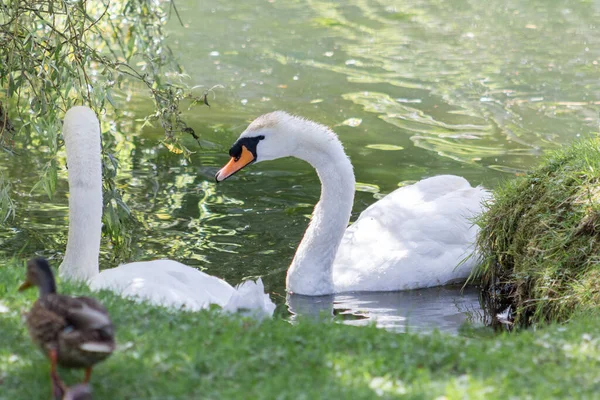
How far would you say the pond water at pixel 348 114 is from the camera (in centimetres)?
879

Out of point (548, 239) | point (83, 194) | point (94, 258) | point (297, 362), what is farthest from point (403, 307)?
point (297, 362)

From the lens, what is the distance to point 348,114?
14.2 meters

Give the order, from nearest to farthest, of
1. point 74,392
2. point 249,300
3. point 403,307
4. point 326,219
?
point 74,392
point 249,300
point 403,307
point 326,219

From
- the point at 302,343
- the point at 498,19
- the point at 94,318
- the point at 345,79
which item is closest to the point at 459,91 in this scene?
the point at 345,79

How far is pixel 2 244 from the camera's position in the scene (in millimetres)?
8578

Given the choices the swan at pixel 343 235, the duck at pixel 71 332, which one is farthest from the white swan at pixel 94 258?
the duck at pixel 71 332

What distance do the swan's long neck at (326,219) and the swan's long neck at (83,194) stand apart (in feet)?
6.32

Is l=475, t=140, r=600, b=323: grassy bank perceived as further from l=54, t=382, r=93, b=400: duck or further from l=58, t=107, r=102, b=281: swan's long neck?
l=54, t=382, r=93, b=400: duck

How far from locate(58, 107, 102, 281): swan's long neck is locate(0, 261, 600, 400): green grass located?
135 cm

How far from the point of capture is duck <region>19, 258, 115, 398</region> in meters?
4.03

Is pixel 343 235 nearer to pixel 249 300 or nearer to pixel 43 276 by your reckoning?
pixel 249 300

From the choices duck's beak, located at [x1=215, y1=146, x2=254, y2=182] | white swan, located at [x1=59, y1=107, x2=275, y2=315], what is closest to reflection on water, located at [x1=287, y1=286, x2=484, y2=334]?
white swan, located at [x1=59, y1=107, x2=275, y2=315]

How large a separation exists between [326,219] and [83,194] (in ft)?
7.56

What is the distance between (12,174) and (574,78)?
991cm
